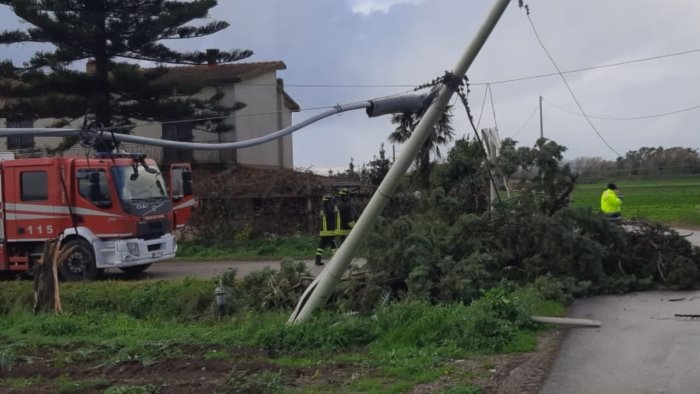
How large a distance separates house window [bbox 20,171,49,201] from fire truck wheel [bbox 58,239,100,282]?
128cm

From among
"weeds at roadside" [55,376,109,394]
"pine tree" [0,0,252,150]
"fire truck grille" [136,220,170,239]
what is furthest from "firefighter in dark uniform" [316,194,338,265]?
"pine tree" [0,0,252,150]

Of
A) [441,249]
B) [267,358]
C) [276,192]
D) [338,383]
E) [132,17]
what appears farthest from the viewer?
[132,17]

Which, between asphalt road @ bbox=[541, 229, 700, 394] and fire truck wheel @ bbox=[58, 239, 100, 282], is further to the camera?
fire truck wheel @ bbox=[58, 239, 100, 282]

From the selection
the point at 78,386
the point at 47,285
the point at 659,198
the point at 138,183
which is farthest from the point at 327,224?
the point at 659,198

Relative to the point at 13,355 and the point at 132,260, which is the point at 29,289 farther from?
the point at 13,355

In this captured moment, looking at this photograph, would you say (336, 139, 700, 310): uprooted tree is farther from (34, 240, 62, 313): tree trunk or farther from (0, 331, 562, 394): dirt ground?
(34, 240, 62, 313): tree trunk

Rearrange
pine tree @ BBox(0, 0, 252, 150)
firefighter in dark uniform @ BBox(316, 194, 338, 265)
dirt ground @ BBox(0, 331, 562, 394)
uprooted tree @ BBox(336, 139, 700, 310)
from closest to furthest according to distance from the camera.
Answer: dirt ground @ BBox(0, 331, 562, 394) → uprooted tree @ BBox(336, 139, 700, 310) → firefighter in dark uniform @ BBox(316, 194, 338, 265) → pine tree @ BBox(0, 0, 252, 150)

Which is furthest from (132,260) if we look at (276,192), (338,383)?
(338,383)

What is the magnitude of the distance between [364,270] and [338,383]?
16.0 feet

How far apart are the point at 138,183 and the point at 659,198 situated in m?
36.3

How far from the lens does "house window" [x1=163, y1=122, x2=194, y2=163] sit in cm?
3631

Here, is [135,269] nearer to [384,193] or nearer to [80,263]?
[80,263]

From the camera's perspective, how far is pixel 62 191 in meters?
18.2

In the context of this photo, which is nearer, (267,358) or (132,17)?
(267,358)
